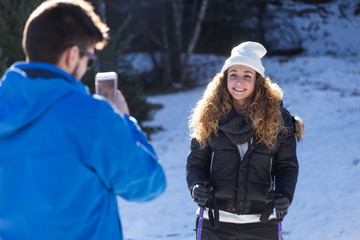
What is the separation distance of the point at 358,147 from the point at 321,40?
12.4 metres

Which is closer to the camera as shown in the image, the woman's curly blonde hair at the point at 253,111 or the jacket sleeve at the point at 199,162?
the woman's curly blonde hair at the point at 253,111

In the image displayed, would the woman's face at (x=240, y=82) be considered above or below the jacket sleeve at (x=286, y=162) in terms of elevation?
above

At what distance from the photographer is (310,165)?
21.8 ft

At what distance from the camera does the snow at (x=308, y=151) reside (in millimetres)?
4879

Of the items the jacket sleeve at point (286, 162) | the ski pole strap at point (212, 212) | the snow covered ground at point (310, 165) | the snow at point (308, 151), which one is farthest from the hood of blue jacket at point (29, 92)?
the snow at point (308, 151)

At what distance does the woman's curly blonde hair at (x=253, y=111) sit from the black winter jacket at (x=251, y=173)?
6 centimetres

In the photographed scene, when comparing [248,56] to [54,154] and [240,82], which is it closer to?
[240,82]

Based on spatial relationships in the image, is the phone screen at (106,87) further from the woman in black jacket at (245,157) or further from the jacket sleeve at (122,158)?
the woman in black jacket at (245,157)

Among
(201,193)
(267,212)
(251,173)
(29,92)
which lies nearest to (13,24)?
(201,193)

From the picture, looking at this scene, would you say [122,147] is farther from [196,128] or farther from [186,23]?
[186,23]

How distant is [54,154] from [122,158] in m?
0.21

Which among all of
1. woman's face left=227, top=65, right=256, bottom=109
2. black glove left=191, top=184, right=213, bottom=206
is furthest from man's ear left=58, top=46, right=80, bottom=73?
woman's face left=227, top=65, right=256, bottom=109

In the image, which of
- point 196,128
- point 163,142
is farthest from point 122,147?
point 163,142

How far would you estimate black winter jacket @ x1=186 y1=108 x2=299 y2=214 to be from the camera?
8.57ft
